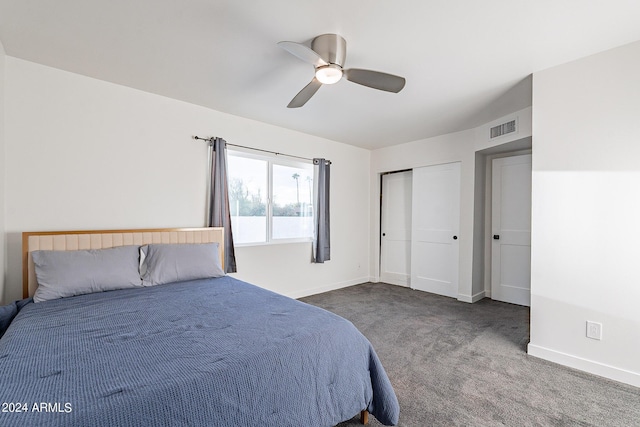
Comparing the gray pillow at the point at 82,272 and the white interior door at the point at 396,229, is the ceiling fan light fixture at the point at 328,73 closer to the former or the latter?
the gray pillow at the point at 82,272

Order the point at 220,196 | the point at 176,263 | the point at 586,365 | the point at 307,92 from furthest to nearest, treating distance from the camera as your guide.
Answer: the point at 220,196, the point at 176,263, the point at 307,92, the point at 586,365

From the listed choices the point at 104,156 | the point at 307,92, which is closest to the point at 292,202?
the point at 307,92

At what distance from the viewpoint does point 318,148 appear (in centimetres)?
467

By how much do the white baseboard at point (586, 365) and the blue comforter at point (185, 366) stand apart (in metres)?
1.72

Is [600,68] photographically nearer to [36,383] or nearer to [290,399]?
[290,399]

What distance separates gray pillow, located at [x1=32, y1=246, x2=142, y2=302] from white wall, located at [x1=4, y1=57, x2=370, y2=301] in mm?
430

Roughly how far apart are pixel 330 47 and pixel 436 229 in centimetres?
351

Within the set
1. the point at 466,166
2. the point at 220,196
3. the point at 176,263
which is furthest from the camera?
the point at 466,166

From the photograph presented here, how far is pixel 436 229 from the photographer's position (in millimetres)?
4699

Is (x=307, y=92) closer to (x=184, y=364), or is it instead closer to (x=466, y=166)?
(x=184, y=364)

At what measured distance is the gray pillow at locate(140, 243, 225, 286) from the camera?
8.71 feet

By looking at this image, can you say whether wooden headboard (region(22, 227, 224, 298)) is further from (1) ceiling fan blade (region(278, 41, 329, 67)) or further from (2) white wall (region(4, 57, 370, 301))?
(1) ceiling fan blade (region(278, 41, 329, 67))

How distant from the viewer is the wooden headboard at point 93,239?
2361 millimetres

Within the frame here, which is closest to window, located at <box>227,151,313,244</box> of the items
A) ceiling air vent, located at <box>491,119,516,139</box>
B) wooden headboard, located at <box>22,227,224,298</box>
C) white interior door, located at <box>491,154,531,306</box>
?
wooden headboard, located at <box>22,227,224,298</box>
